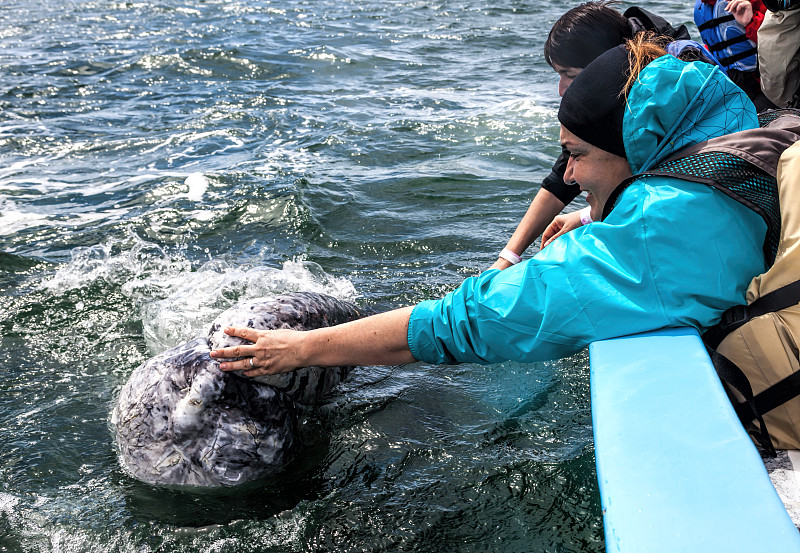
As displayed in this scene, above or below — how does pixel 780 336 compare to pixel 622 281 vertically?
below

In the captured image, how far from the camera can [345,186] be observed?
776 cm

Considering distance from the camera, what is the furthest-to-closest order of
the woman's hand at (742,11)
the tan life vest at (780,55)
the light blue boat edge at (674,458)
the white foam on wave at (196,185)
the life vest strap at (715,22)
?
the white foam on wave at (196,185) < the life vest strap at (715,22) < the woman's hand at (742,11) < the tan life vest at (780,55) < the light blue boat edge at (674,458)

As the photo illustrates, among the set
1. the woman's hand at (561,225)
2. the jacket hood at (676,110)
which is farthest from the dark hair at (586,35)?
the jacket hood at (676,110)

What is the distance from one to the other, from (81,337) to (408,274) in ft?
8.08

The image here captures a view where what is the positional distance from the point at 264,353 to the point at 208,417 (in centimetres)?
47

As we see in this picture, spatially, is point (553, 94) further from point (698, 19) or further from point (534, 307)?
point (534, 307)

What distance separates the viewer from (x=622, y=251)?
8.63ft

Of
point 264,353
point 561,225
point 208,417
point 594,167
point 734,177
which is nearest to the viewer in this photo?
point 734,177

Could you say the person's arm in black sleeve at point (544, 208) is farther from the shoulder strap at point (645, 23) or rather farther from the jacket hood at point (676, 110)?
the jacket hood at point (676, 110)

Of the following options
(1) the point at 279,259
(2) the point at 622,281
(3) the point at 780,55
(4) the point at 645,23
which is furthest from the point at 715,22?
(1) the point at 279,259

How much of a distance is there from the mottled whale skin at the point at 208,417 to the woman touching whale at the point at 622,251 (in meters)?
0.81

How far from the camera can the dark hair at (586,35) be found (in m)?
4.12

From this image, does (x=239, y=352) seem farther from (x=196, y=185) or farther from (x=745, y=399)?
(x=196, y=185)

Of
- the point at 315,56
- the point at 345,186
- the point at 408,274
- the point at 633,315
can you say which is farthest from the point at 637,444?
the point at 315,56
